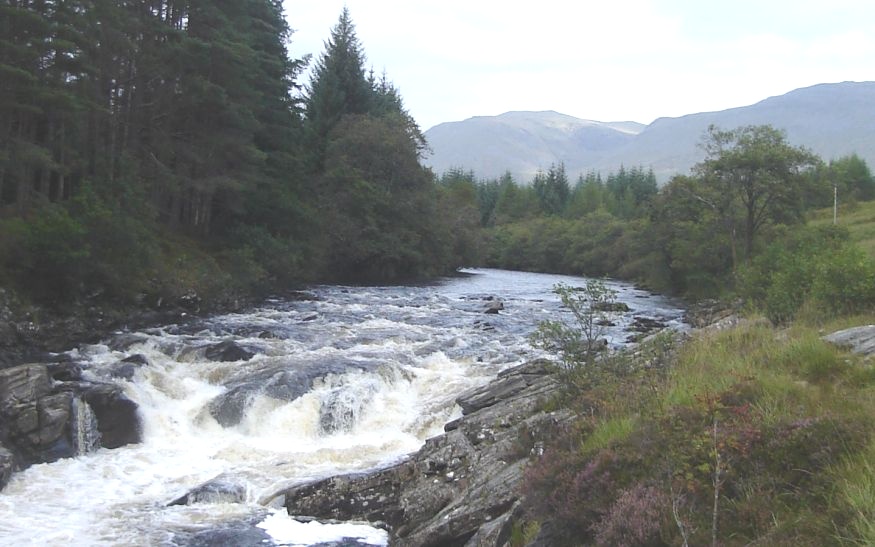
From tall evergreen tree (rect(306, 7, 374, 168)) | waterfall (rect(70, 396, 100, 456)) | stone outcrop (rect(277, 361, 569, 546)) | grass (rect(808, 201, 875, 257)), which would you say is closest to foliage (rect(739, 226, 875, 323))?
stone outcrop (rect(277, 361, 569, 546))

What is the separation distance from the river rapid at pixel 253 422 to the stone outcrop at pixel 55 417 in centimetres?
34

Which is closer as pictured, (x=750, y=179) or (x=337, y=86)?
(x=750, y=179)

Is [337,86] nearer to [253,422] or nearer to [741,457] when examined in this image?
[253,422]

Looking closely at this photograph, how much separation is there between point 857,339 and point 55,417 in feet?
44.5

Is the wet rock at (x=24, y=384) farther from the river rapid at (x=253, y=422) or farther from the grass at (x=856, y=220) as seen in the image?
the grass at (x=856, y=220)

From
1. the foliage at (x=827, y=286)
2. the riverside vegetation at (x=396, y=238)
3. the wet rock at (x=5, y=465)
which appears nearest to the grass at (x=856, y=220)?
the riverside vegetation at (x=396, y=238)

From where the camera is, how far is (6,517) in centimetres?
945

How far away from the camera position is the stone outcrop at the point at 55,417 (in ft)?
38.7

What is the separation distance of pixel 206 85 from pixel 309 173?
19.3 m

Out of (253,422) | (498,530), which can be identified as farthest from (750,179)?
(498,530)

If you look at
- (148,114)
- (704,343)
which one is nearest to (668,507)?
(704,343)

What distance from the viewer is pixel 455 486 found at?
879 cm

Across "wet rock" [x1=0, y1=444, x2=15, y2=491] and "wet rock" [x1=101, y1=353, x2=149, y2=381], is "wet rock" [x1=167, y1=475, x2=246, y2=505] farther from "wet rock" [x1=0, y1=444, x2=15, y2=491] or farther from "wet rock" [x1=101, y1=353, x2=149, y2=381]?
"wet rock" [x1=101, y1=353, x2=149, y2=381]

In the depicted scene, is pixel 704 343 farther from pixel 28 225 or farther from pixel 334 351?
pixel 28 225
